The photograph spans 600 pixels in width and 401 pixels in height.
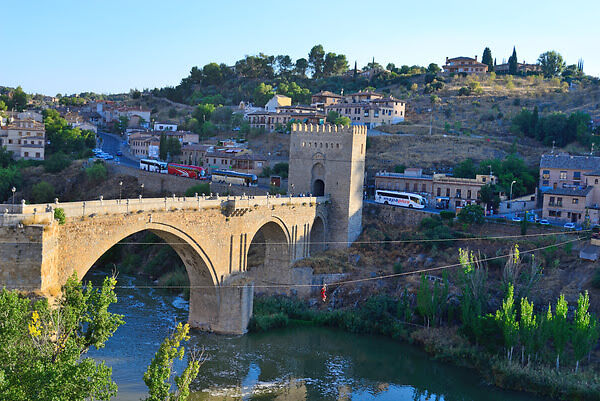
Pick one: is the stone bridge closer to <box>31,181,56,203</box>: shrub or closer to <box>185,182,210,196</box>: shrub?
<box>185,182,210,196</box>: shrub

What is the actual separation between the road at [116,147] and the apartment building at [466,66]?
40.0 meters

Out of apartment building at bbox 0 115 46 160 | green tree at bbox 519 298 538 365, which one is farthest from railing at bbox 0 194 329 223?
apartment building at bbox 0 115 46 160

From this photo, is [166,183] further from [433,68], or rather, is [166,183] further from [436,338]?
[433,68]

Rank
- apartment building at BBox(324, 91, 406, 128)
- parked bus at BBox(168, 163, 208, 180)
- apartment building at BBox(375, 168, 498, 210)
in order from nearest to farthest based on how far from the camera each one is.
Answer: apartment building at BBox(375, 168, 498, 210)
parked bus at BBox(168, 163, 208, 180)
apartment building at BBox(324, 91, 406, 128)

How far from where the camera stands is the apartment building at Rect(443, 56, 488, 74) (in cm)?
7225

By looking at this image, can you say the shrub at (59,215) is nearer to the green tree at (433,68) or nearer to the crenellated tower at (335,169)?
the crenellated tower at (335,169)

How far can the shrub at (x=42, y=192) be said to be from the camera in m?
42.1

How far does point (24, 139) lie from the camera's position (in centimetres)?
4962

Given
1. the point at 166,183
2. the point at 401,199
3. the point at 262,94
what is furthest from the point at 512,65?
the point at 166,183

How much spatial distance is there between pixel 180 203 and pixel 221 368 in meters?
6.05

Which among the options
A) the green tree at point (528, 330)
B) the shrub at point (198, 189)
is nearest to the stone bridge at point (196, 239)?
the shrub at point (198, 189)

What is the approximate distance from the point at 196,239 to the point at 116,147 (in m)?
41.1

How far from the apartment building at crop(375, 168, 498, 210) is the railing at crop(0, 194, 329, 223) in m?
12.5

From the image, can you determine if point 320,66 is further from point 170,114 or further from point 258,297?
point 258,297
